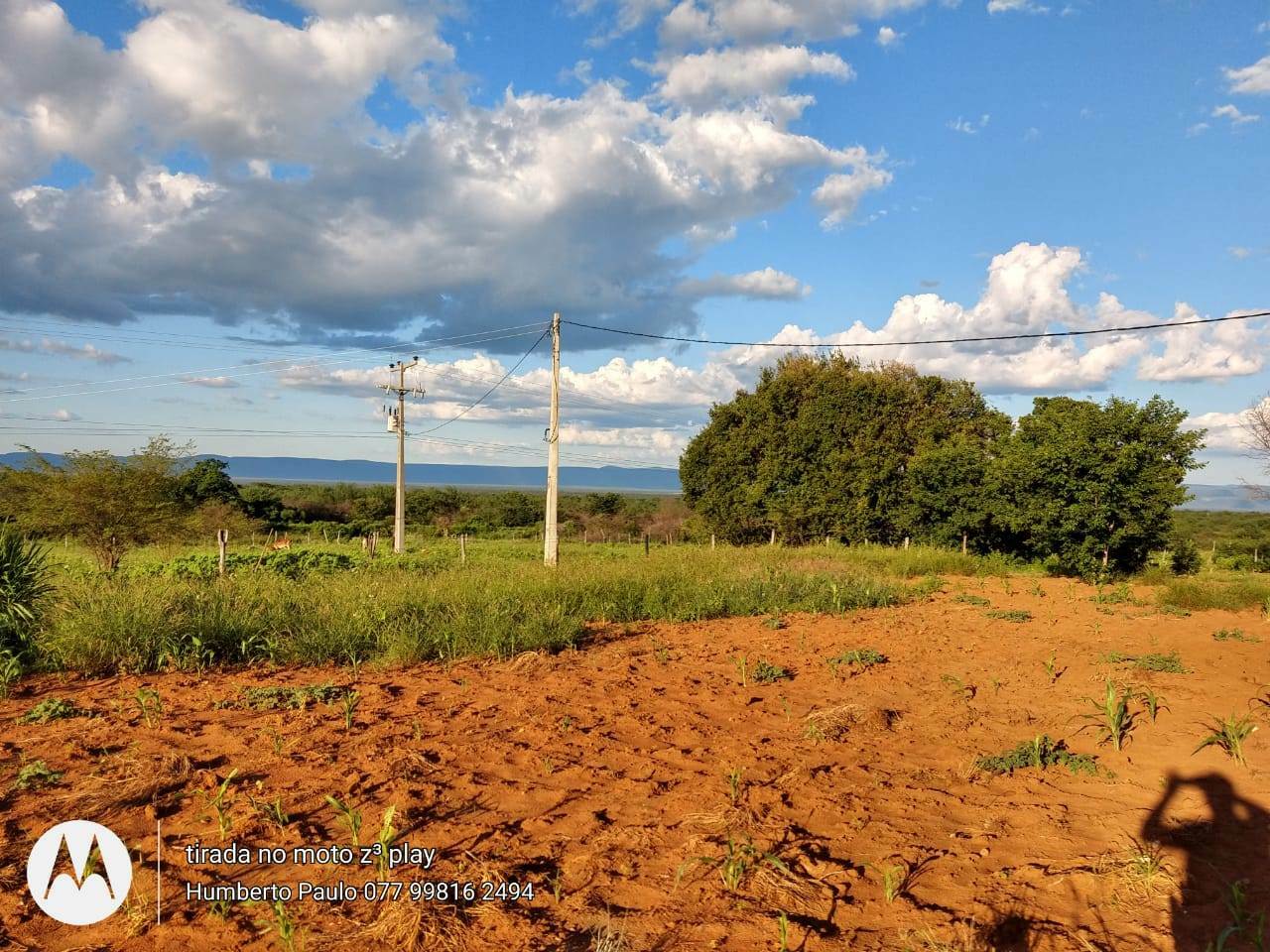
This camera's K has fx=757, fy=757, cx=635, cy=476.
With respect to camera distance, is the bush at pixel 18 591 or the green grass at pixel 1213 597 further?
the green grass at pixel 1213 597

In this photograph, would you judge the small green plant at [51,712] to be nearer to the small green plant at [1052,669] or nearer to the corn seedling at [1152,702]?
the corn seedling at [1152,702]

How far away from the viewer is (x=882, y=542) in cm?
2761

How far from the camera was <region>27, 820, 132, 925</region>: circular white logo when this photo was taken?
3.07 metres

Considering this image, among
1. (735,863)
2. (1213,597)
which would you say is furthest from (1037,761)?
(1213,597)

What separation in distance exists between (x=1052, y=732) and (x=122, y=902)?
5.84 metres

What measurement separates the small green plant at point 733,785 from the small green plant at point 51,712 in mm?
4611

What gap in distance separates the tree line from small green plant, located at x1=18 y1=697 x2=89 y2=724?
18286mm

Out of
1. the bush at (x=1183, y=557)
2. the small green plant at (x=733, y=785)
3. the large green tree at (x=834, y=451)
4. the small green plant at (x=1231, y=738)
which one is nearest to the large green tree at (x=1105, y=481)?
the bush at (x=1183, y=557)

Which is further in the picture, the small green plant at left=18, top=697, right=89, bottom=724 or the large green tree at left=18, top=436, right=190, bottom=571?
the large green tree at left=18, top=436, right=190, bottom=571

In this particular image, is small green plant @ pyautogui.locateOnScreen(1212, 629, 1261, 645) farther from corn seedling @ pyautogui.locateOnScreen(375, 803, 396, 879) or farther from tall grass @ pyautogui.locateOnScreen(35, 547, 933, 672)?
corn seedling @ pyautogui.locateOnScreen(375, 803, 396, 879)

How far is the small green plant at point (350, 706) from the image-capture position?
5.35 metres

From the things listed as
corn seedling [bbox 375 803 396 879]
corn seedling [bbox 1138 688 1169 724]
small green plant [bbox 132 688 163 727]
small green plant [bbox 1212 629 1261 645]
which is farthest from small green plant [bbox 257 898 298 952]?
small green plant [bbox 1212 629 1261 645]

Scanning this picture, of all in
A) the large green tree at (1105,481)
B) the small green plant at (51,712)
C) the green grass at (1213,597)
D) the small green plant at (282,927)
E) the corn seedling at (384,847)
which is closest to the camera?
the small green plant at (282,927)

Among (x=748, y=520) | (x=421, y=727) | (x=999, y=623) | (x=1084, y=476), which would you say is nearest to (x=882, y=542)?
(x=748, y=520)
